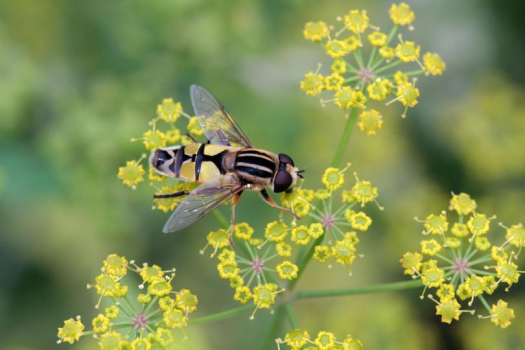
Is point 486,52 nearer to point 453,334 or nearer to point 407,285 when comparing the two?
point 453,334

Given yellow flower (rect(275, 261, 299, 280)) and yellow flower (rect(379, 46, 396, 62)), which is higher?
yellow flower (rect(379, 46, 396, 62))

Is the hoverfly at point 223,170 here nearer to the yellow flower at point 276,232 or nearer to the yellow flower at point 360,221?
the yellow flower at point 276,232

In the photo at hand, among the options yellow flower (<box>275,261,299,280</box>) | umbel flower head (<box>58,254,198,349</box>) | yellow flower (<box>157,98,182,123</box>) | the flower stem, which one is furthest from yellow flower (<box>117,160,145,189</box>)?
the flower stem

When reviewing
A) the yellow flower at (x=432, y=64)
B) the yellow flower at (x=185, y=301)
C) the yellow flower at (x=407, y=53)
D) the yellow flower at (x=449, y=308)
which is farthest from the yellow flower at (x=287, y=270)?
the yellow flower at (x=432, y=64)

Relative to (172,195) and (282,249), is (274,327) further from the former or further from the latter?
(172,195)

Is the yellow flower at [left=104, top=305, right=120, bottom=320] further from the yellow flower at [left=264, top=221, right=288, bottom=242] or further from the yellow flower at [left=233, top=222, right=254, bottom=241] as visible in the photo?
the yellow flower at [left=264, top=221, right=288, bottom=242]
